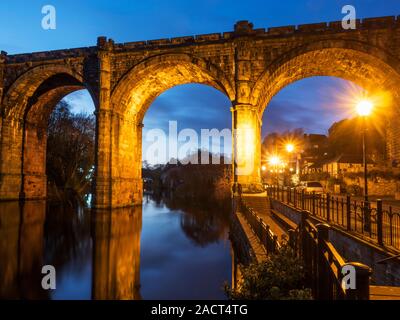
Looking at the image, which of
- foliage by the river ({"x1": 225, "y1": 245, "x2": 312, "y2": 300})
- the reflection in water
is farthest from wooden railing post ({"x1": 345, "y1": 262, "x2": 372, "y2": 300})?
the reflection in water

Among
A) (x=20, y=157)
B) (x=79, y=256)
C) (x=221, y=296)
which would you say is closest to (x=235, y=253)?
(x=221, y=296)

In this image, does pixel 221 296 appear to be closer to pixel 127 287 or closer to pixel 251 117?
pixel 127 287

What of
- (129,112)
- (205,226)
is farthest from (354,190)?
(129,112)

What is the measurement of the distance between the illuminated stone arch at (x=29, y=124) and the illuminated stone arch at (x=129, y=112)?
3881 mm

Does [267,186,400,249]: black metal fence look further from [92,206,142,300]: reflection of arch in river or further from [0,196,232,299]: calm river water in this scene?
[92,206,142,300]: reflection of arch in river

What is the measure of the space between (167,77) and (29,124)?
44.0 feet

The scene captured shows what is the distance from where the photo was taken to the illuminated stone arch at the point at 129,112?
2023cm

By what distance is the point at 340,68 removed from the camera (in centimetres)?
2025

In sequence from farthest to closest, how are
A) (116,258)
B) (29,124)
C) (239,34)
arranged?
(29,124) < (239,34) < (116,258)

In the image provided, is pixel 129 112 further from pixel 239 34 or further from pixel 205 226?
pixel 205 226

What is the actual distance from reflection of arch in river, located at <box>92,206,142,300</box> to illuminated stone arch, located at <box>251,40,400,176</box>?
9.32 m

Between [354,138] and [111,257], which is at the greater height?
[354,138]

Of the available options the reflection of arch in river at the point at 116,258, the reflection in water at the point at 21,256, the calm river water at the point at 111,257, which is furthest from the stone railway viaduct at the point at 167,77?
the reflection in water at the point at 21,256
